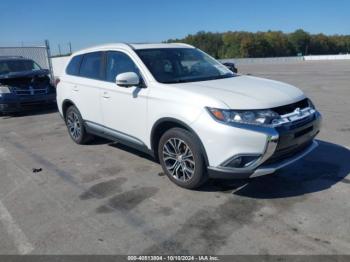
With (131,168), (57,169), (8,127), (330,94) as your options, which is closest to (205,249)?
(131,168)

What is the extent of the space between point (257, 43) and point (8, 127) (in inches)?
3971

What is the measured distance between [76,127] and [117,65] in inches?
78.3

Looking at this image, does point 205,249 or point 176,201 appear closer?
point 205,249

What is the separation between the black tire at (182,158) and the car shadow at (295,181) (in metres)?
0.29

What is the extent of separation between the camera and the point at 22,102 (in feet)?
32.6

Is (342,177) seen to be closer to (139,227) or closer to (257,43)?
(139,227)

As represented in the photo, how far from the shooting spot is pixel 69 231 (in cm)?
350

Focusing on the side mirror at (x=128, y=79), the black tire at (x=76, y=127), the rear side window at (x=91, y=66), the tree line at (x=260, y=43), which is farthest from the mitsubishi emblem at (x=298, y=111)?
the tree line at (x=260, y=43)

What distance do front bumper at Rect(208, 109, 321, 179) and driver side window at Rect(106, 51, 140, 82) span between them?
1980 millimetres

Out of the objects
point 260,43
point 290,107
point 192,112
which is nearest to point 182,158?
point 192,112

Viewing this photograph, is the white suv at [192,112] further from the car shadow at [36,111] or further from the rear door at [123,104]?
the car shadow at [36,111]

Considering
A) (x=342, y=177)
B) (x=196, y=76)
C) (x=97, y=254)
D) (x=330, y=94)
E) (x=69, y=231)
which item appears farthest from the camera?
(x=330, y=94)

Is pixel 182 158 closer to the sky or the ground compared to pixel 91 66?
closer to the ground

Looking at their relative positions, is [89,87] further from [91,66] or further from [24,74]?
[24,74]
